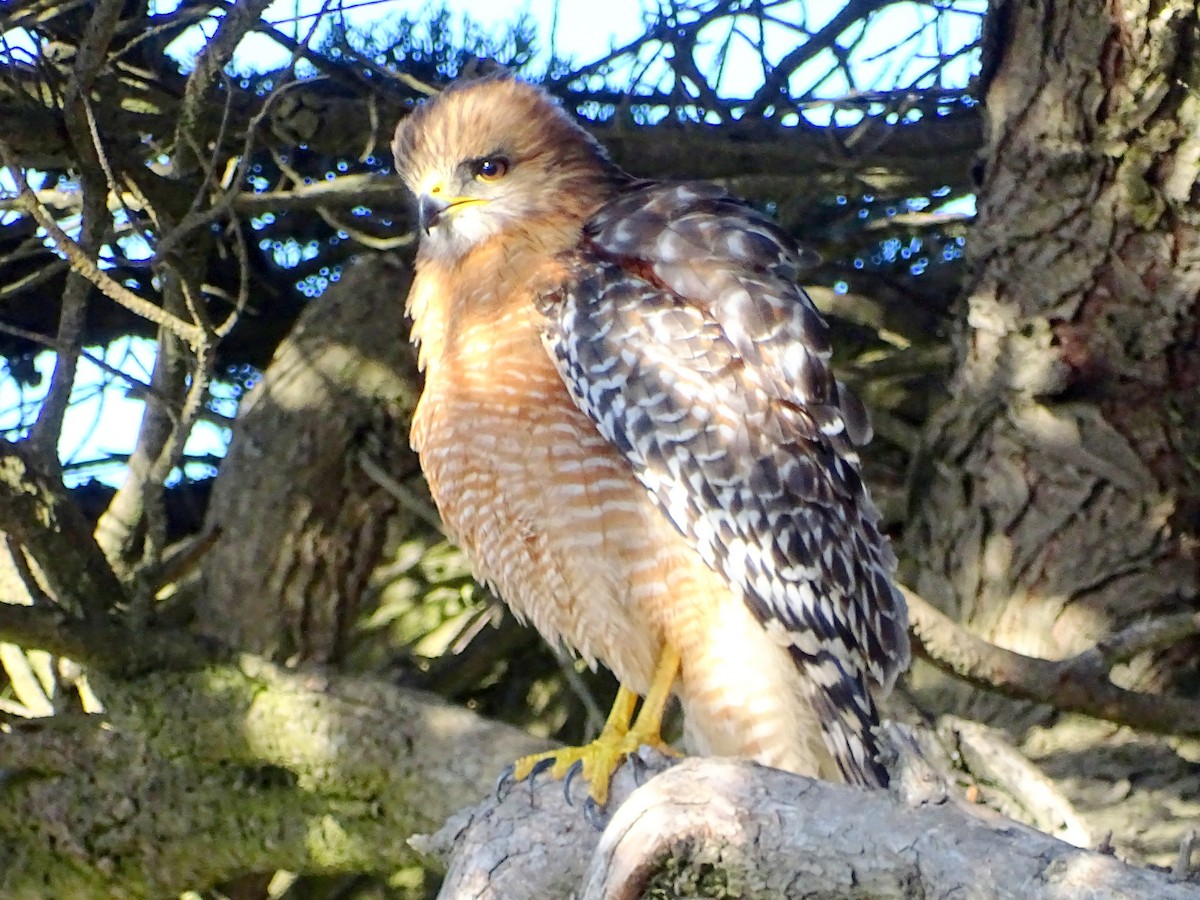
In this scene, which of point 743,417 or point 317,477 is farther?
point 317,477

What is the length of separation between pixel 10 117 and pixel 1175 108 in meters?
2.88

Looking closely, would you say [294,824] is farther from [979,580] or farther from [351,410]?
[979,580]

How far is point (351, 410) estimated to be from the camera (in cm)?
463

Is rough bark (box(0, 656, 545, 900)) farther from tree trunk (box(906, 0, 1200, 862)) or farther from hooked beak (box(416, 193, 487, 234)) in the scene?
tree trunk (box(906, 0, 1200, 862))

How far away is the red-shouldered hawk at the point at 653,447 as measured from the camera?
2.97m

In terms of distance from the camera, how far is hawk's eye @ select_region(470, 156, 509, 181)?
3.31m

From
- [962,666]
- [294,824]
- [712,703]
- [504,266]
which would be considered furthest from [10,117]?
[962,666]

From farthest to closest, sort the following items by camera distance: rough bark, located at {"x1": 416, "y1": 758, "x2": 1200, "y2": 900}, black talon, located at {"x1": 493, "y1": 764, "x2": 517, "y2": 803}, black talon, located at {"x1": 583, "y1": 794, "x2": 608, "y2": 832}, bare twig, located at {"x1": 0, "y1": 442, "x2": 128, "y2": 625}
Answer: bare twig, located at {"x1": 0, "y1": 442, "x2": 128, "y2": 625}, black talon, located at {"x1": 493, "y1": 764, "x2": 517, "y2": 803}, black talon, located at {"x1": 583, "y1": 794, "x2": 608, "y2": 832}, rough bark, located at {"x1": 416, "y1": 758, "x2": 1200, "y2": 900}

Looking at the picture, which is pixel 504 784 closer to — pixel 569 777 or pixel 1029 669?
pixel 569 777

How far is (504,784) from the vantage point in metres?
2.80

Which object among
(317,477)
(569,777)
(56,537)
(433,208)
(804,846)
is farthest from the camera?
(317,477)

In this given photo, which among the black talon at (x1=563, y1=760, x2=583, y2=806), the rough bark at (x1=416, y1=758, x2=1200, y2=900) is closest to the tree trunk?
the black talon at (x1=563, y1=760, x2=583, y2=806)

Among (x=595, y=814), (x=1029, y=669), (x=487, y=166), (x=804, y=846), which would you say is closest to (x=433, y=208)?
(x=487, y=166)

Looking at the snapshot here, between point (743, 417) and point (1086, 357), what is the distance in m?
1.37
